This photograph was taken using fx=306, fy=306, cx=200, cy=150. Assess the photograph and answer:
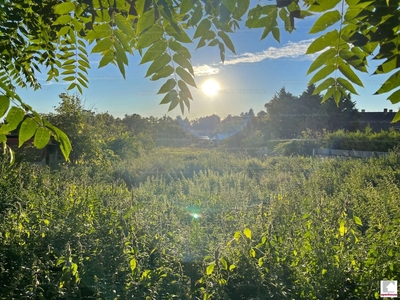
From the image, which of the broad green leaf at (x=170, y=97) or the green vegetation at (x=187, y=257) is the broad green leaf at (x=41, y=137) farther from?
the green vegetation at (x=187, y=257)

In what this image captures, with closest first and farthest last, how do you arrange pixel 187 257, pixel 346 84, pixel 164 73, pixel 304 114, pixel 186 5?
pixel 186 5 < pixel 164 73 < pixel 346 84 < pixel 187 257 < pixel 304 114

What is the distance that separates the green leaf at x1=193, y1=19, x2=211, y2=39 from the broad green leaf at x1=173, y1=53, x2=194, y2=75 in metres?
0.20

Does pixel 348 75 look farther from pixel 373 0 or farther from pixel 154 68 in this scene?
pixel 154 68

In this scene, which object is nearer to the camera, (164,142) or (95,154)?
(95,154)

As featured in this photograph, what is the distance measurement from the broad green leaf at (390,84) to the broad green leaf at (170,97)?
0.75m

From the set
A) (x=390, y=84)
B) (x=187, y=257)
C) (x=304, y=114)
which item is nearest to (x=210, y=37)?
(x=390, y=84)

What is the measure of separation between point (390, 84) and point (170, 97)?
808 mm

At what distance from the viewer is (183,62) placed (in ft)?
4.15

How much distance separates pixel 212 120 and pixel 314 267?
47750mm

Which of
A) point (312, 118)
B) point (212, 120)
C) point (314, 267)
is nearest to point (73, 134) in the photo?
point (314, 267)

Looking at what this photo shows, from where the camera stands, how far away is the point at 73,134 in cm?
1274

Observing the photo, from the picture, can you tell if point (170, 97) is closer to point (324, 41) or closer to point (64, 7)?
point (324, 41)

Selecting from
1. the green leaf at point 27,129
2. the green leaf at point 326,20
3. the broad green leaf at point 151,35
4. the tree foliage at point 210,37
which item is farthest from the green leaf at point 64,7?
the green leaf at point 326,20

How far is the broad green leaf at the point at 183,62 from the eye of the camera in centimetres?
Answer: 125
